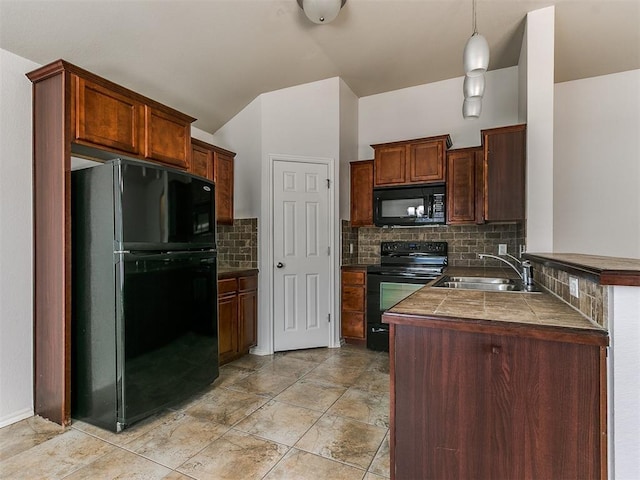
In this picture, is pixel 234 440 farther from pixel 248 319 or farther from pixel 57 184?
pixel 57 184

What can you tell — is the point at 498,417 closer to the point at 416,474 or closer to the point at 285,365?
the point at 416,474

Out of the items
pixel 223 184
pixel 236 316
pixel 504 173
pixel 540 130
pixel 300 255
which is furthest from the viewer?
pixel 300 255

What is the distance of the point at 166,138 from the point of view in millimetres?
2680

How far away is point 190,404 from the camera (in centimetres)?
243

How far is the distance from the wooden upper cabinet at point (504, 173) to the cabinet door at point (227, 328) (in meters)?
2.48

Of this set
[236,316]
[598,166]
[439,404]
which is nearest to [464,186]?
[598,166]

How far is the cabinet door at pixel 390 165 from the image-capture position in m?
3.71

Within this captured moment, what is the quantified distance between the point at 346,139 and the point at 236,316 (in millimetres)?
2331

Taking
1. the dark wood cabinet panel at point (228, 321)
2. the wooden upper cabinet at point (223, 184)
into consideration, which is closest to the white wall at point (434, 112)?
the wooden upper cabinet at point (223, 184)

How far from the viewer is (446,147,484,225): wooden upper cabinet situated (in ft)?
11.2

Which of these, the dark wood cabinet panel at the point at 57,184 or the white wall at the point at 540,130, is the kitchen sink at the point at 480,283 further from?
the dark wood cabinet panel at the point at 57,184

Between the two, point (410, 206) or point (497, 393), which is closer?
point (497, 393)

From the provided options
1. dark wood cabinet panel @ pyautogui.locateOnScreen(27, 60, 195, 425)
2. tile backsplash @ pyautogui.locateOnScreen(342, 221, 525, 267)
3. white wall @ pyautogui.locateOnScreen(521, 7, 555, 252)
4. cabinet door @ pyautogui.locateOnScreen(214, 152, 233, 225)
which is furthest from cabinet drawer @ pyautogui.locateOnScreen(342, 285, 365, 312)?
dark wood cabinet panel @ pyautogui.locateOnScreen(27, 60, 195, 425)

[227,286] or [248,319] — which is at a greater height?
[227,286]
